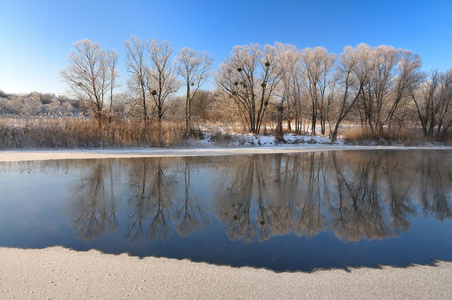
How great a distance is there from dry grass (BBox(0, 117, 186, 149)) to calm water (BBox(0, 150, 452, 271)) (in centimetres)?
791

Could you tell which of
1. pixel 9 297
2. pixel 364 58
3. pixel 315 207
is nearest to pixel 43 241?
pixel 9 297

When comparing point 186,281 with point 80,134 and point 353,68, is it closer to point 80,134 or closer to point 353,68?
point 80,134

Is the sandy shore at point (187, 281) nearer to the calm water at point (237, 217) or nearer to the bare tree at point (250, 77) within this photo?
the calm water at point (237, 217)

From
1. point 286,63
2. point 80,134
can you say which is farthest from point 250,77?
point 80,134

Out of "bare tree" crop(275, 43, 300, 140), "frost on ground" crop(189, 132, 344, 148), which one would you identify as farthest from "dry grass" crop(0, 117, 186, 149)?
"bare tree" crop(275, 43, 300, 140)

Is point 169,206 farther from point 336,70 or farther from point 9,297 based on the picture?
point 336,70

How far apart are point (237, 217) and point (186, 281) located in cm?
217

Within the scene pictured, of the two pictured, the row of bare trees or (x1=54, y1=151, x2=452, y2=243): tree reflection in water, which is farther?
the row of bare trees

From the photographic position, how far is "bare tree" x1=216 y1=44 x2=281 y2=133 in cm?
2731

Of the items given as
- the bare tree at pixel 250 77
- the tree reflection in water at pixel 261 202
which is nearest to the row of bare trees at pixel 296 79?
the bare tree at pixel 250 77

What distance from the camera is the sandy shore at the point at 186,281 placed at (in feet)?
8.25

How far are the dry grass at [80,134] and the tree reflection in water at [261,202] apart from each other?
26.0 ft

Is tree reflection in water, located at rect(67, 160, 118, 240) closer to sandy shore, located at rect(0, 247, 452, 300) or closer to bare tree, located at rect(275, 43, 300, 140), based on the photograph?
sandy shore, located at rect(0, 247, 452, 300)

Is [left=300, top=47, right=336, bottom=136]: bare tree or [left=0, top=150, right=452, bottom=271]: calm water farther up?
[left=300, top=47, right=336, bottom=136]: bare tree
